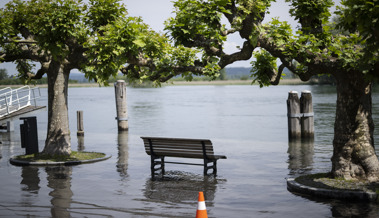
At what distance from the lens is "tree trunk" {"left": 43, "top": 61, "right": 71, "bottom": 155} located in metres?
16.6

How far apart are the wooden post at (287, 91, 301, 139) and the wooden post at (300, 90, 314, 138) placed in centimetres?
19

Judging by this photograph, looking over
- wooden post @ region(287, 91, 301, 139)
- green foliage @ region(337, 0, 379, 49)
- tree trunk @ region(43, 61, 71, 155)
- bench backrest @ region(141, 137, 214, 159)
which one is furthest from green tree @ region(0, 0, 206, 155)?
wooden post @ region(287, 91, 301, 139)

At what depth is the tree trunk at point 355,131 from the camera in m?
11.6

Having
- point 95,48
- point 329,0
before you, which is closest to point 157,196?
point 95,48

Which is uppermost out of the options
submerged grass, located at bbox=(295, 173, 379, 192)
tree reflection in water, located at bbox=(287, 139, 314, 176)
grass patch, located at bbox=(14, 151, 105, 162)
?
submerged grass, located at bbox=(295, 173, 379, 192)

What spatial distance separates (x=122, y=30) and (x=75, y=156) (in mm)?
5424

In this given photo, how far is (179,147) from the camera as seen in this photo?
45.8 feet

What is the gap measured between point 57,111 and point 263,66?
6.97 m

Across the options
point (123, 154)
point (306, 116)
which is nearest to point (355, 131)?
point (123, 154)

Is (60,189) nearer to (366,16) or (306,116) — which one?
(366,16)

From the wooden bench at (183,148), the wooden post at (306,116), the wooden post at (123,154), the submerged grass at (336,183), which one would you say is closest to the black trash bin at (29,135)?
the wooden post at (123,154)

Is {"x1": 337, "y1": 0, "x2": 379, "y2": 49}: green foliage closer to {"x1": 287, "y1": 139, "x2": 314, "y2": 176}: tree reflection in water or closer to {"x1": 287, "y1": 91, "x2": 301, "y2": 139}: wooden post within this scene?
{"x1": 287, "y1": 139, "x2": 314, "y2": 176}: tree reflection in water

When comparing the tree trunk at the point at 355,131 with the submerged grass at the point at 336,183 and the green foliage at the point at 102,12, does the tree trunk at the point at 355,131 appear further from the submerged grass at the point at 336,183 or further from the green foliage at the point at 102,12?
the green foliage at the point at 102,12

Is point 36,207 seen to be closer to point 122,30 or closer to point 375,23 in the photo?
point 122,30
